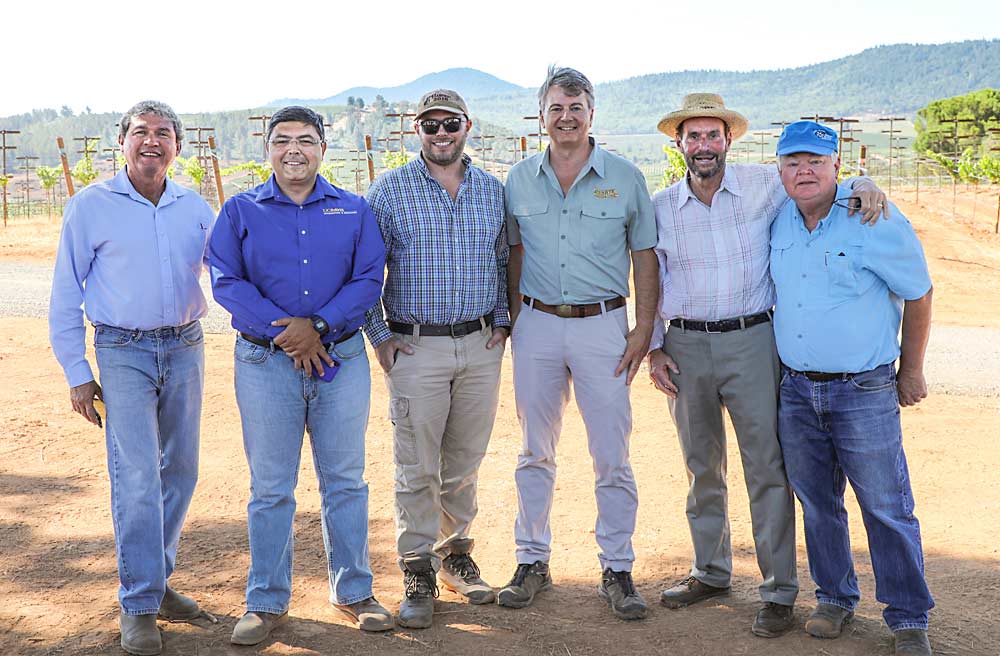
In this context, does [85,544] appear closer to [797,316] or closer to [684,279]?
[684,279]

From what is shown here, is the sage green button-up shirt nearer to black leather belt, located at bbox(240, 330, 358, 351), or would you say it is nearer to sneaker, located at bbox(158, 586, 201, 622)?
black leather belt, located at bbox(240, 330, 358, 351)

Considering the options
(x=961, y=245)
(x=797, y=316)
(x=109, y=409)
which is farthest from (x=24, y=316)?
(x=961, y=245)

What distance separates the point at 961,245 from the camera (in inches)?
830

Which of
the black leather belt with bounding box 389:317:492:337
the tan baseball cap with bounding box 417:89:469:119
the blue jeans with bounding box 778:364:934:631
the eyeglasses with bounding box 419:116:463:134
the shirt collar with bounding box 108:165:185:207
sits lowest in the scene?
the blue jeans with bounding box 778:364:934:631

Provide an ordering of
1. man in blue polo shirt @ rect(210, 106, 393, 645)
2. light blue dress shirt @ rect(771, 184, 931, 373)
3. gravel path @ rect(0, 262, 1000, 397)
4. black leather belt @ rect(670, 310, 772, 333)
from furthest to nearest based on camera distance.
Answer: gravel path @ rect(0, 262, 1000, 397), black leather belt @ rect(670, 310, 772, 333), man in blue polo shirt @ rect(210, 106, 393, 645), light blue dress shirt @ rect(771, 184, 931, 373)

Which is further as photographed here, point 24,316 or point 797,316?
point 24,316

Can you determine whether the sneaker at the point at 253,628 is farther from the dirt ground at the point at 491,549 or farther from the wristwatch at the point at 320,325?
the wristwatch at the point at 320,325

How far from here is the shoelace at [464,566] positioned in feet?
14.3

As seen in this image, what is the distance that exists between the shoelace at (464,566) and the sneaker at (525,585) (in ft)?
0.65

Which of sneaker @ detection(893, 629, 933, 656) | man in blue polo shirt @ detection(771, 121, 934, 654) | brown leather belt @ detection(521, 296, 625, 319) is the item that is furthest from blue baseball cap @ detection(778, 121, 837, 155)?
sneaker @ detection(893, 629, 933, 656)

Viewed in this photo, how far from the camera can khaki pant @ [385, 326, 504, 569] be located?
13.5 feet

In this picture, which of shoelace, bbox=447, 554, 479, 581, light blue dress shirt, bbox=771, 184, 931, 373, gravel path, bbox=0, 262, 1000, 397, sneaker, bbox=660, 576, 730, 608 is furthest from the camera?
gravel path, bbox=0, 262, 1000, 397

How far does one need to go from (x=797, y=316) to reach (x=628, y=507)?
45.9 inches

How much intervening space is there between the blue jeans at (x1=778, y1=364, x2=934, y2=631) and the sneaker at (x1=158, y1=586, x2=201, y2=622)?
266 centimetres
